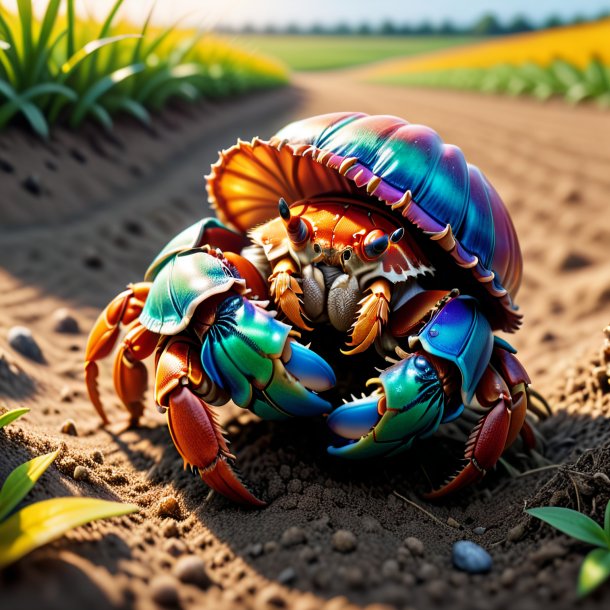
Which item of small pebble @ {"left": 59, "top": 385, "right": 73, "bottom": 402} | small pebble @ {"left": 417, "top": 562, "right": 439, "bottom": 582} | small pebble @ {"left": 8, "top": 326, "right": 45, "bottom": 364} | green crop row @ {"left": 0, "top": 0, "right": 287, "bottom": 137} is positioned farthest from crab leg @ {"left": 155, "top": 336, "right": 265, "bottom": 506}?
green crop row @ {"left": 0, "top": 0, "right": 287, "bottom": 137}

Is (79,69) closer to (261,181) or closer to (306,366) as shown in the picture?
(261,181)

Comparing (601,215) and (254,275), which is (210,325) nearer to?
(254,275)

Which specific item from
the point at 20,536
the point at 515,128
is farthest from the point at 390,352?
the point at 515,128

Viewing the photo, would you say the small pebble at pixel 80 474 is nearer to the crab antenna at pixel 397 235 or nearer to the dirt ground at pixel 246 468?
the dirt ground at pixel 246 468

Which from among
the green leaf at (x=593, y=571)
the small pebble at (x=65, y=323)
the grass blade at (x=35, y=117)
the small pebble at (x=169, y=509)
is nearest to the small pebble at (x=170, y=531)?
the small pebble at (x=169, y=509)

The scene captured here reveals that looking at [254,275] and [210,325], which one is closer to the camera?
[210,325]

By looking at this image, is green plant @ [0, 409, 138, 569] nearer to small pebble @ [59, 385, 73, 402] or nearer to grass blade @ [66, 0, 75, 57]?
small pebble @ [59, 385, 73, 402]
